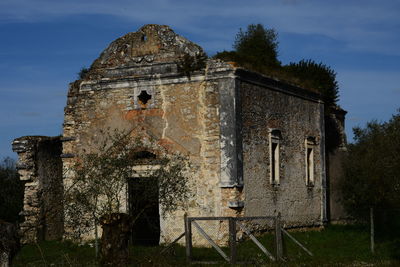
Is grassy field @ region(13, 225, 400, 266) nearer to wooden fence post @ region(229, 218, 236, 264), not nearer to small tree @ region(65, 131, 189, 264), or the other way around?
wooden fence post @ region(229, 218, 236, 264)

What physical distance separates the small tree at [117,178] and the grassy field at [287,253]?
926 millimetres

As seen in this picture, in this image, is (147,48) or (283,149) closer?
(147,48)

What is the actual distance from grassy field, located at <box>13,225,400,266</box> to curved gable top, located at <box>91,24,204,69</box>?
18.2 ft

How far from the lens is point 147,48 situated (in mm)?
19859

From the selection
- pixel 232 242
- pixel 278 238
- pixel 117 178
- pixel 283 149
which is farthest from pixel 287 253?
pixel 283 149

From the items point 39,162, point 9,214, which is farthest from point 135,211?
point 9,214

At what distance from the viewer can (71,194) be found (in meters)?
17.2

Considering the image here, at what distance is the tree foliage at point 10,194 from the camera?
26.2 meters

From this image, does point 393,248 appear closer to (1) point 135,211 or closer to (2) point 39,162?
(1) point 135,211

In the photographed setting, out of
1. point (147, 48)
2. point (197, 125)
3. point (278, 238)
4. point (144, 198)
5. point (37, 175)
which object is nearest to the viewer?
point (278, 238)

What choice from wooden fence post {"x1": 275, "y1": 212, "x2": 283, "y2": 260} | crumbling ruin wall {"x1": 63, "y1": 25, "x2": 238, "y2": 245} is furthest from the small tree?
wooden fence post {"x1": 275, "y1": 212, "x2": 283, "y2": 260}

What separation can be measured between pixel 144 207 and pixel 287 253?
3.74 meters

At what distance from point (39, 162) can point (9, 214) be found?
16.7 feet

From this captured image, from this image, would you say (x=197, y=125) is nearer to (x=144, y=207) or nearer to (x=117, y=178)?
(x=144, y=207)
